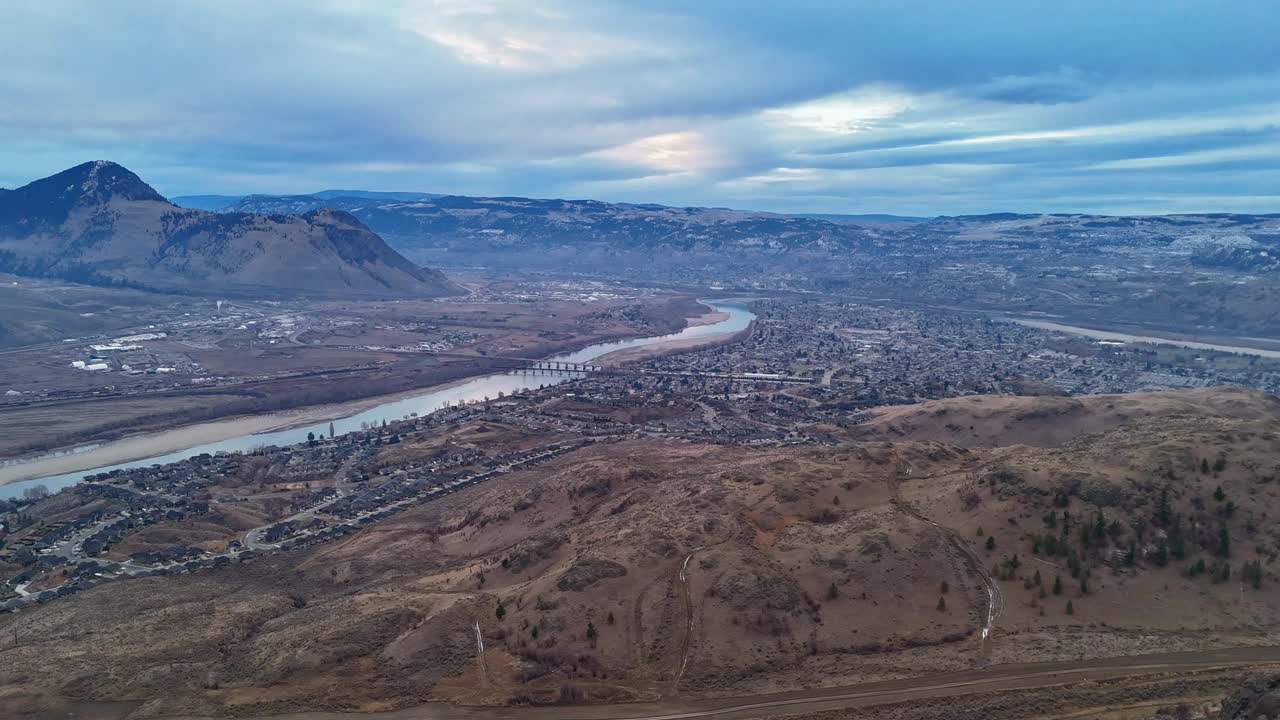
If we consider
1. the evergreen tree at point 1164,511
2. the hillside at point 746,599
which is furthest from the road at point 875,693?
the evergreen tree at point 1164,511

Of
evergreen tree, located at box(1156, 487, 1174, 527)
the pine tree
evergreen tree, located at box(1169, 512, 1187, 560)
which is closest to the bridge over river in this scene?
evergreen tree, located at box(1156, 487, 1174, 527)

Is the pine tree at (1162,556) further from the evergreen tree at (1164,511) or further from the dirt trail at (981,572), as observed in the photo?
the dirt trail at (981,572)

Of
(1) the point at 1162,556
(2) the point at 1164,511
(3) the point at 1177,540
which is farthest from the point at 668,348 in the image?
(1) the point at 1162,556

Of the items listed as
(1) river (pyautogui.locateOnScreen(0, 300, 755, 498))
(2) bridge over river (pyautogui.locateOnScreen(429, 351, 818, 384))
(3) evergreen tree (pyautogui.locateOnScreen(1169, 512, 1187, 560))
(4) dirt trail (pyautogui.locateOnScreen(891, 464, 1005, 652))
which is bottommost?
(1) river (pyautogui.locateOnScreen(0, 300, 755, 498))

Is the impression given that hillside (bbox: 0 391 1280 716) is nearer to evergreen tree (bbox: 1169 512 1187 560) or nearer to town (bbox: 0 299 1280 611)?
evergreen tree (bbox: 1169 512 1187 560)

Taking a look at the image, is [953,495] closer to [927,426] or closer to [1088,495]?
[1088,495]

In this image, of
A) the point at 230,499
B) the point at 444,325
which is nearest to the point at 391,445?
the point at 230,499

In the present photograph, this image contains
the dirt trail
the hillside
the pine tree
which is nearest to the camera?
the hillside

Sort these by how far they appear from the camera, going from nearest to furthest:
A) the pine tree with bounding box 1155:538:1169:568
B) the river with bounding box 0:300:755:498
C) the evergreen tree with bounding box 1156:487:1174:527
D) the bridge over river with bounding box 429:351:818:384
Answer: the pine tree with bounding box 1155:538:1169:568
the evergreen tree with bounding box 1156:487:1174:527
the river with bounding box 0:300:755:498
the bridge over river with bounding box 429:351:818:384
